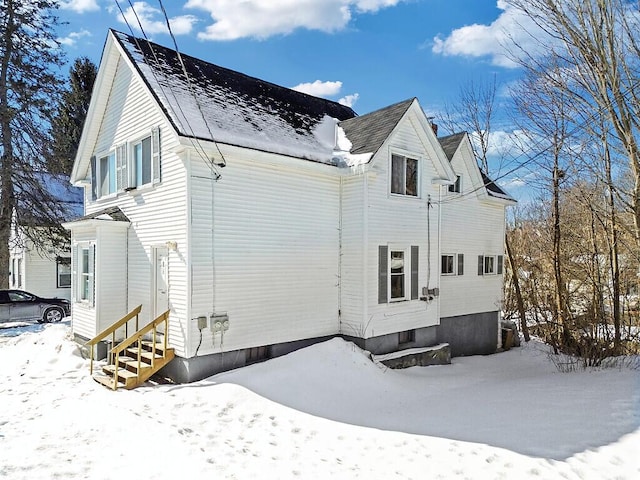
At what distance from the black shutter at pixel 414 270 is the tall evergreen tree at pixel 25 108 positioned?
1624 centimetres

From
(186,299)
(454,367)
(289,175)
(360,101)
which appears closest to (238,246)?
(186,299)

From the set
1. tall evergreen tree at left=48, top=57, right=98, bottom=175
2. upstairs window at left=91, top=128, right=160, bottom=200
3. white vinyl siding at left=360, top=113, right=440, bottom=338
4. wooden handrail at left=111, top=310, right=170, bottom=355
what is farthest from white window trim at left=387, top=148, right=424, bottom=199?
tall evergreen tree at left=48, top=57, right=98, bottom=175

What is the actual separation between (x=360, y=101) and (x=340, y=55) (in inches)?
154

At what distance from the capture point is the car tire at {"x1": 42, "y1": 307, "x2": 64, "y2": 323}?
17.2m

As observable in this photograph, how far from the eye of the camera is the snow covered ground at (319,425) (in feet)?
16.6

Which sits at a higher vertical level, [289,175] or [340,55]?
[340,55]

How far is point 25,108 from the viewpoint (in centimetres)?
1817

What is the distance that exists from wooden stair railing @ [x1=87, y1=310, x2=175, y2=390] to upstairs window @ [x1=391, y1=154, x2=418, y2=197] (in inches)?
263

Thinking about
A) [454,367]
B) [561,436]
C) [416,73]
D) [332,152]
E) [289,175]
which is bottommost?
[454,367]

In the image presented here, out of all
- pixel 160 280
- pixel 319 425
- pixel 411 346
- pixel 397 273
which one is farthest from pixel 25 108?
pixel 319 425

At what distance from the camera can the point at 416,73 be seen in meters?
12.7

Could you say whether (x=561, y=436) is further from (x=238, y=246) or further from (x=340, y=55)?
(x=340, y=55)

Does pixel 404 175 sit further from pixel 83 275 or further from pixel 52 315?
pixel 52 315

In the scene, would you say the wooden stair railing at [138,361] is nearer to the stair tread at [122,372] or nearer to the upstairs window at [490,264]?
the stair tread at [122,372]
